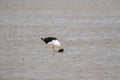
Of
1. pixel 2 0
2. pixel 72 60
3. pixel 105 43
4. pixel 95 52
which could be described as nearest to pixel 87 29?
pixel 105 43

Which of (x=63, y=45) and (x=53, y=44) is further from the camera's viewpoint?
(x=63, y=45)

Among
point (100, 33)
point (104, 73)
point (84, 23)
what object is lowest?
point (104, 73)

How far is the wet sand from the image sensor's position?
9.64 m

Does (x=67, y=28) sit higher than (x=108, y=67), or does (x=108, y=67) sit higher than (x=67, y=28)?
(x=67, y=28)

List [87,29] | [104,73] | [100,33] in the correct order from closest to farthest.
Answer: [104,73] → [100,33] → [87,29]

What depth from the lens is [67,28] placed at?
16625 mm

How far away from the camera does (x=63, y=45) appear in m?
12.9

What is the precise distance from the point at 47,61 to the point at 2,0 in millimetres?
22305

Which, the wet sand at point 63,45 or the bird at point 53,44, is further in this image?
the bird at point 53,44

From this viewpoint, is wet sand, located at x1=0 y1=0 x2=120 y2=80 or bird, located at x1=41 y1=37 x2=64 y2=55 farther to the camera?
bird, located at x1=41 y1=37 x2=64 y2=55

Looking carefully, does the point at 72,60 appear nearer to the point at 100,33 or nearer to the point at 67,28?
the point at 100,33

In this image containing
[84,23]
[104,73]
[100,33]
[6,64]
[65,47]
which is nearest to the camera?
[104,73]

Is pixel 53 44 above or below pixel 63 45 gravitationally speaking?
below

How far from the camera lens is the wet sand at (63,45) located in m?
9.64
